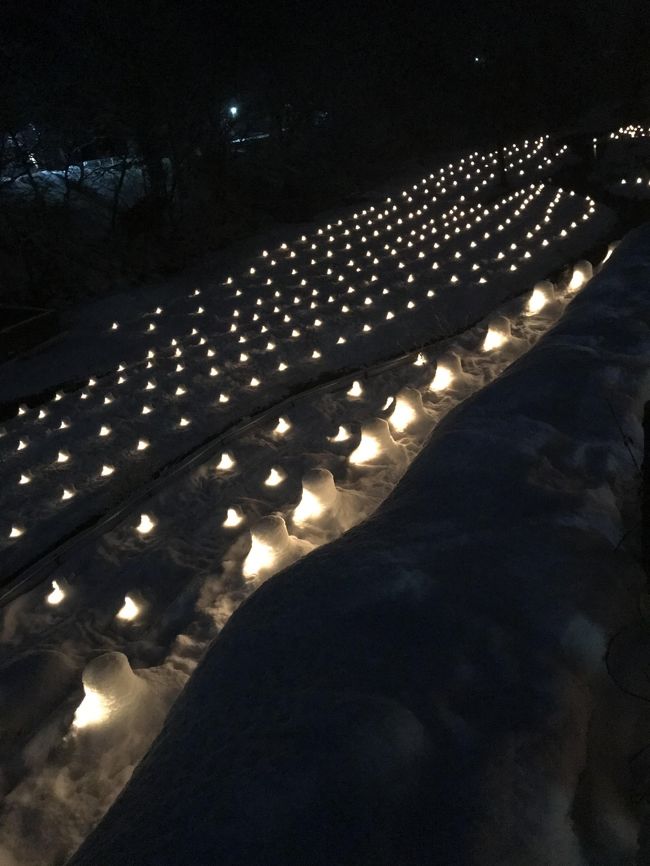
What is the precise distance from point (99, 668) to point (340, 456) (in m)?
3.01

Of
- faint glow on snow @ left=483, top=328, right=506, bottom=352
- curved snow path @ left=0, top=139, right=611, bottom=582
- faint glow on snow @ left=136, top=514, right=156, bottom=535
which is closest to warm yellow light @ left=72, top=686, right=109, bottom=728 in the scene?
faint glow on snow @ left=136, top=514, right=156, bottom=535

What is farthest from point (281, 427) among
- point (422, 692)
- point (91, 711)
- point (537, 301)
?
point (422, 692)

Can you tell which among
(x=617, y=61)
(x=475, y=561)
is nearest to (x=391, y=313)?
(x=475, y=561)

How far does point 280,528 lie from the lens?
181 inches

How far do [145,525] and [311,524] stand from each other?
5.96 ft

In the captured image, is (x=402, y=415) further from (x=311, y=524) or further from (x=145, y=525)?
(x=145, y=525)

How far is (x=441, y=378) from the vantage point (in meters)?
6.72

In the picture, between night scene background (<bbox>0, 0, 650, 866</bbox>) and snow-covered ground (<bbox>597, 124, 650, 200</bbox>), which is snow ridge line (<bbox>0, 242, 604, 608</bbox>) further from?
snow-covered ground (<bbox>597, 124, 650, 200</bbox>)

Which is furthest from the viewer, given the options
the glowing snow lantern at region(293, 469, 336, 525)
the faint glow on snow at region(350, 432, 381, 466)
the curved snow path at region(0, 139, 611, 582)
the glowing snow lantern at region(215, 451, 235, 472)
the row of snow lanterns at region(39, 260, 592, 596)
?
the curved snow path at region(0, 139, 611, 582)

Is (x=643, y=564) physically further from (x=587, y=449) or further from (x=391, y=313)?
(x=391, y=313)

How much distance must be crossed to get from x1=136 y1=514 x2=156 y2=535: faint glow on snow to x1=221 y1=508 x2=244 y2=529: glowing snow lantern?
0.78 meters

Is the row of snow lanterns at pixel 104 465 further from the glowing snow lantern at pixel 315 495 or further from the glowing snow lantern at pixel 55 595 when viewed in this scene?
the glowing snow lantern at pixel 315 495

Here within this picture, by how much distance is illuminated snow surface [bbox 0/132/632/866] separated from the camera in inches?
141

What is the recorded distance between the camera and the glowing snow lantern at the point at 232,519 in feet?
17.8
